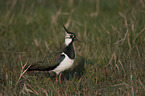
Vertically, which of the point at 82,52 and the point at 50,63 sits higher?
the point at 50,63

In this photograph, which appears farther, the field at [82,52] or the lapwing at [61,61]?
the lapwing at [61,61]

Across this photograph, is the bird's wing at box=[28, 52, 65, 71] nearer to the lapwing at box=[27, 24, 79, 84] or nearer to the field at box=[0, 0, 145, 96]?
the lapwing at box=[27, 24, 79, 84]

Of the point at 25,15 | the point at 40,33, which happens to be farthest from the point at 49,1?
the point at 40,33

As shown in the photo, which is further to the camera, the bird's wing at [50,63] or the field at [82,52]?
the bird's wing at [50,63]

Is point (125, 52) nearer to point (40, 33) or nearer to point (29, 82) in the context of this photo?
point (29, 82)

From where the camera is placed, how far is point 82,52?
194 inches

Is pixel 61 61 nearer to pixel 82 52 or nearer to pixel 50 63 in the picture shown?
pixel 50 63

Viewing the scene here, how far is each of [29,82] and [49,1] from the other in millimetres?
5079

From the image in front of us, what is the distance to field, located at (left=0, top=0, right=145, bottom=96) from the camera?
3.76m

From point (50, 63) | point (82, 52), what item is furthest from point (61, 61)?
point (82, 52)

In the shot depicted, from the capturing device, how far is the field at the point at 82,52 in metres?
3.76

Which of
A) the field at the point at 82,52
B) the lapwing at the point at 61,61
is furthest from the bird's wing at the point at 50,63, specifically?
the field at the point at 82,52

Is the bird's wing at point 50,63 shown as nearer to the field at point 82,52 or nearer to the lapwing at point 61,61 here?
the lapwing at point 61,61

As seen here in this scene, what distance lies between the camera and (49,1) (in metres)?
8.57
